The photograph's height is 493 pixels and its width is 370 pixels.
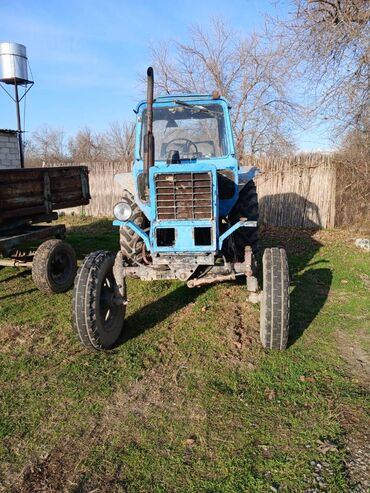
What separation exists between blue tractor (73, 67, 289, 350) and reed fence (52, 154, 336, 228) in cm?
624

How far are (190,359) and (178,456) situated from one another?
131 centimetres

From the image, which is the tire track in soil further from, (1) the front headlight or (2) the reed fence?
(2) the reed fence

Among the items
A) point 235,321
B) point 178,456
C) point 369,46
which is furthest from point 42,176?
point 369,46

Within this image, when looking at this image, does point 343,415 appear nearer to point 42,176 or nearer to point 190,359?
point 190,359

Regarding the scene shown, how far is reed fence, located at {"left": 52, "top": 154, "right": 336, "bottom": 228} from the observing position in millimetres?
10664

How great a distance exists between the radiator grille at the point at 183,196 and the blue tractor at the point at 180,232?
1cm

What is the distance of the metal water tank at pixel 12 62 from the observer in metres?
14.4

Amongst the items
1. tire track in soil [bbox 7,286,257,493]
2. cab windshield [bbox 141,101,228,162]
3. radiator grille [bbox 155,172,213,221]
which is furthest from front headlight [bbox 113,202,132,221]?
tire track in soil [bbox 7,286,257,493]

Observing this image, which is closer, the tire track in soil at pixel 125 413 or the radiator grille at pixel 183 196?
the tire track in soil at pixel 125 413

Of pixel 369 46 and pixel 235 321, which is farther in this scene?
pixel 369 46

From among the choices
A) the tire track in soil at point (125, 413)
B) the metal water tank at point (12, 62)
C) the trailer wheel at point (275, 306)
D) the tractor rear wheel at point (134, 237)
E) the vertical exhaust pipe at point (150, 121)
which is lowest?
the tire track in soil at point (125, 413)

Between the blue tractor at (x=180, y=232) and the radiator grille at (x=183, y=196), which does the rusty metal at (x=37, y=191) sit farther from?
the radiator grille at (x=183, y=196)

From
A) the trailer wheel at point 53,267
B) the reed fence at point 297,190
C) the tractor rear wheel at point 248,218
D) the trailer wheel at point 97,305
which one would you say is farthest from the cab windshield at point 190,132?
the reed fence at point 297,190

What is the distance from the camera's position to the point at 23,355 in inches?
155
